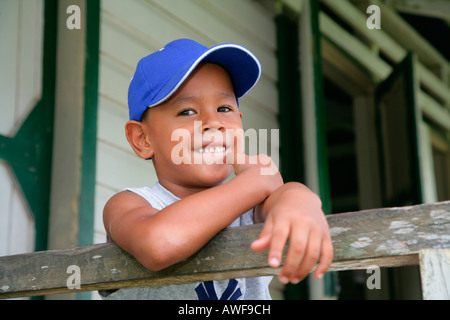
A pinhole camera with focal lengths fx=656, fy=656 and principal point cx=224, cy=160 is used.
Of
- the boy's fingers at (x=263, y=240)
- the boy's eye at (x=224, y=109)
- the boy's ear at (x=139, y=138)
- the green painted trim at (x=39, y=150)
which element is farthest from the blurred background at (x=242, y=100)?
the boy's fingers at (x=263, y=240)

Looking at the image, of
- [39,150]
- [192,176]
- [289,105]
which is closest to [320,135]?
[289,105]

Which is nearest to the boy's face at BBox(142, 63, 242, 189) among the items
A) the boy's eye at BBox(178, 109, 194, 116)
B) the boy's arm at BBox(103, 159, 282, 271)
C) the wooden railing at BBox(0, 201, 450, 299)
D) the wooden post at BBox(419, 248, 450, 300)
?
the boy's eye at BBox(178, 109, 194, 116)

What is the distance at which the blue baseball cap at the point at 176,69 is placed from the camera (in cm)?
164

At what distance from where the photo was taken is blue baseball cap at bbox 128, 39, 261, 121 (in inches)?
64.6

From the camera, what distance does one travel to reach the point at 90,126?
2.63 m

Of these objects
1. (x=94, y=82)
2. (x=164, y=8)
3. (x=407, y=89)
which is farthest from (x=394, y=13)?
(x=94, y=82)

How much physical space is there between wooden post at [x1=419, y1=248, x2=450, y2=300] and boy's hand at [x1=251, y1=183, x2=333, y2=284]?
16cm

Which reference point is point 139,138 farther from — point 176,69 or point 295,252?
point 295,252

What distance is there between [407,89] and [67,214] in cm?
317

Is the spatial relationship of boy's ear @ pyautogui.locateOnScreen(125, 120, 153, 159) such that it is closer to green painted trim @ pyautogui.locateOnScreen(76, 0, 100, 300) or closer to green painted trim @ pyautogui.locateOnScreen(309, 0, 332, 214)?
green painted trim @ pyautogui.locateOnScreen(76, 0, 100, 300)

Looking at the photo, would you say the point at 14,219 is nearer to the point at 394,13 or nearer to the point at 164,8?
the point at 164,8

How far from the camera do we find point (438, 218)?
3.82ft

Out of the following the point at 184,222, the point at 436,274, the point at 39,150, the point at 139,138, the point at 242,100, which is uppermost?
the point at 242,100

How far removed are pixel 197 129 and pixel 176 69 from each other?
0.57ft
